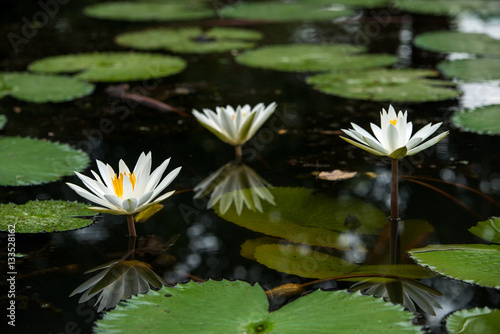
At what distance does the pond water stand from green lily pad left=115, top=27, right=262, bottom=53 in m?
0.11

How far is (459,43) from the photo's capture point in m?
4.23

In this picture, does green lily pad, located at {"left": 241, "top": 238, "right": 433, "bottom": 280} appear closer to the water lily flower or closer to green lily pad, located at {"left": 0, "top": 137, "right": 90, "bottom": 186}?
the water lily flower

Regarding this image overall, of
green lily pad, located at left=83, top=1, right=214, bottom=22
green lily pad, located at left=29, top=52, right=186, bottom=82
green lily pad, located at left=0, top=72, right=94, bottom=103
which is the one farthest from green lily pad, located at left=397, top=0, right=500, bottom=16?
green lily pad, located at left=0, top=72, right=94, bottom=103

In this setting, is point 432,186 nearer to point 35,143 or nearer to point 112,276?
point 112,276

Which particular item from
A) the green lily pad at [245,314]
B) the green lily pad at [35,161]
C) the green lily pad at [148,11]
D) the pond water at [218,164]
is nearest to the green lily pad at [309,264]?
the pond water at [218,164]

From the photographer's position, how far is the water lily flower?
90.6 inches

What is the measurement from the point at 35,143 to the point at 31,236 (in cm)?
86

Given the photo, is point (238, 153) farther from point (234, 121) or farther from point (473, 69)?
point (473, 69)

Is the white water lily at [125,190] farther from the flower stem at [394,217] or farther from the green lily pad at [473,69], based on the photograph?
the green lily pad at [473,69]

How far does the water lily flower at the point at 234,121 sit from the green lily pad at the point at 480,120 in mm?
978

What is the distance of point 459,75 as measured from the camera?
11.4 ft

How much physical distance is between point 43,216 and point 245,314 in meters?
0.90

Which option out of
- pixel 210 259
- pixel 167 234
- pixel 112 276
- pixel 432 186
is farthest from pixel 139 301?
pixel 432 186

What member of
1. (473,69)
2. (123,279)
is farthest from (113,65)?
(123,279)
